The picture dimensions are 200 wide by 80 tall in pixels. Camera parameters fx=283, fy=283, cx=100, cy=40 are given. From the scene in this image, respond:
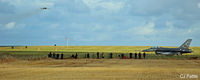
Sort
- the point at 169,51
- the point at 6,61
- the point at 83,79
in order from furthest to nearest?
the point at 169,51 < the point at 6,61 < the point at 83,79

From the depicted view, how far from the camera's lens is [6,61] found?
39312 millimetres

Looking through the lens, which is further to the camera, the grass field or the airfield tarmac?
the grass field

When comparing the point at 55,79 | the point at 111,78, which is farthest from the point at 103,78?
the point at 55,79

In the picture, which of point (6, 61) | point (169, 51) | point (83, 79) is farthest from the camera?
point (169, 51)

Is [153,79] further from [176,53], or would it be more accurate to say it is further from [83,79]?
[176,53]

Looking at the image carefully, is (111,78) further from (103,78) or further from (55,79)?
(55,79)

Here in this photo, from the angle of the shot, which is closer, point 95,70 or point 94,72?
point 94,72

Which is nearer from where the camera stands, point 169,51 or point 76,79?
point 76,79

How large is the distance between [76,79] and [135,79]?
12.5ft

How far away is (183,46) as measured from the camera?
72.7m

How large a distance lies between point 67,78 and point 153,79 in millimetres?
5678

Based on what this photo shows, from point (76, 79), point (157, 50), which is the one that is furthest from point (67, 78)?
point (157, 50)

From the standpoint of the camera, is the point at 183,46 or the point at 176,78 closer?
the point at 176,78

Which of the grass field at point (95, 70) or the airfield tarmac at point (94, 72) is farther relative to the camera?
the grass field at point (95, 70)
